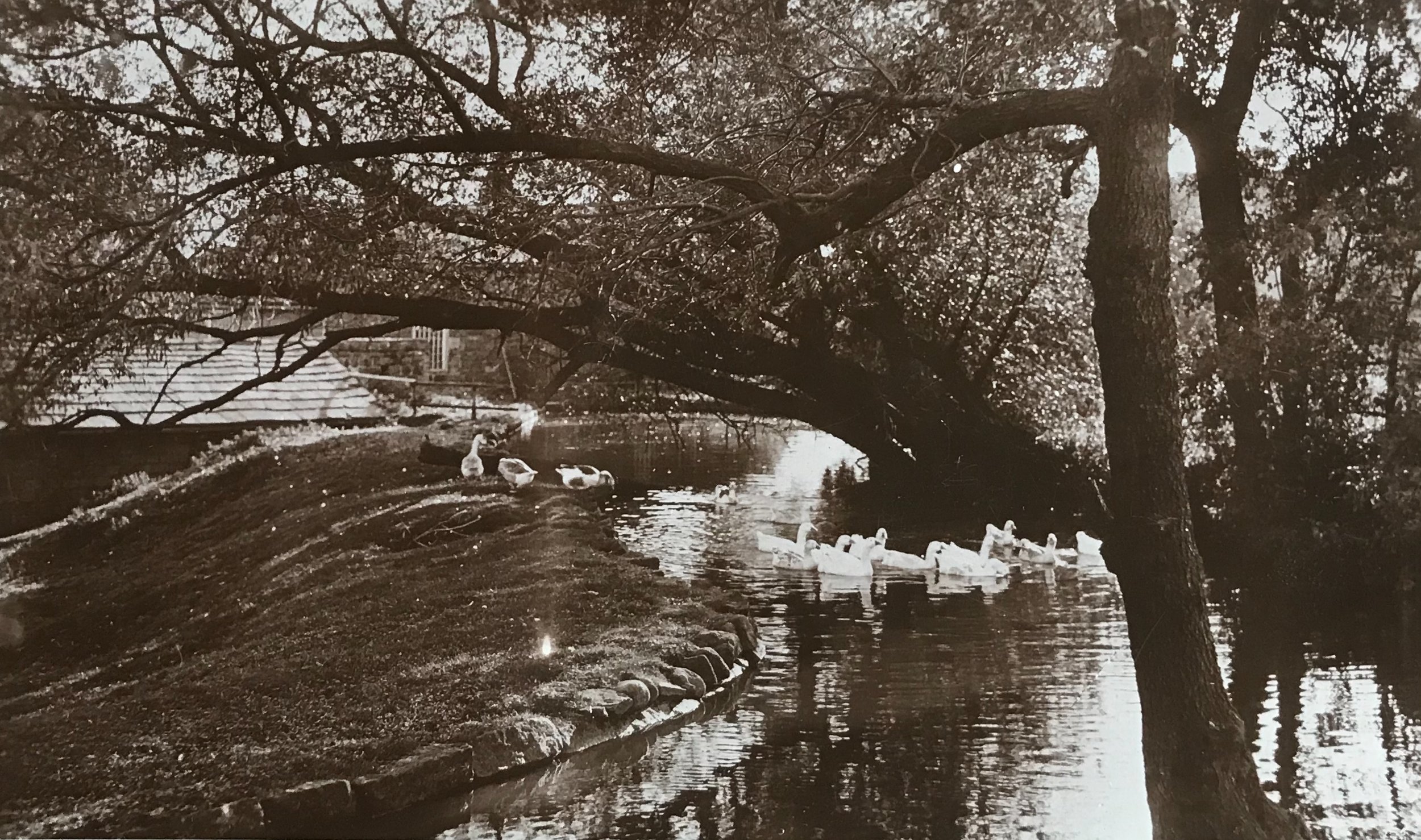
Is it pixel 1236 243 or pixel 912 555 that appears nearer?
pixel 1236 243

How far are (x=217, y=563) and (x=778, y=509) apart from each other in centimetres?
213

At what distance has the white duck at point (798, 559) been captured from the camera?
421cm

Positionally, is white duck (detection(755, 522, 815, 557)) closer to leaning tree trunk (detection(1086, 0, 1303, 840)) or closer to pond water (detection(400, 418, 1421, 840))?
pond water (detection(400, 418, 1421, 840))

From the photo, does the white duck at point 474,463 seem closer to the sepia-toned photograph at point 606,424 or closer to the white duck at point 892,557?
the sepia-toned photograph at point 606,424

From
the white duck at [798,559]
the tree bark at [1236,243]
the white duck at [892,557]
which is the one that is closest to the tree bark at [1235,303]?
the tree bark at [1236,243]

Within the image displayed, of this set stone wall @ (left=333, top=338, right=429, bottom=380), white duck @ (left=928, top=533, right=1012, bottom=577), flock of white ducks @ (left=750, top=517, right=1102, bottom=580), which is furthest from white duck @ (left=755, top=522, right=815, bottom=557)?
stone wall @ (left=333, top=338, right=429, bottom=380)

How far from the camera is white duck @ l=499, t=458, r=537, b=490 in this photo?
13.9ft

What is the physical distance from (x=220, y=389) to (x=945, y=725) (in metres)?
2.75

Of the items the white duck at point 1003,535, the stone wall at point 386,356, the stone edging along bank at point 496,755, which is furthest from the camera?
the white duck at point 1003,535

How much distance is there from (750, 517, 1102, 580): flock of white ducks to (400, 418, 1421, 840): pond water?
0.20 feet

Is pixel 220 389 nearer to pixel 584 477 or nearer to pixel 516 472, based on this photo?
pixel 516 472

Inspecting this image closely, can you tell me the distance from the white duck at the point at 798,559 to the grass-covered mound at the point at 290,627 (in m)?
0.34

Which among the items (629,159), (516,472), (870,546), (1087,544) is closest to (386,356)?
(516,472)

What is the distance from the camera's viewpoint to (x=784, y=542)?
4.39 meters
